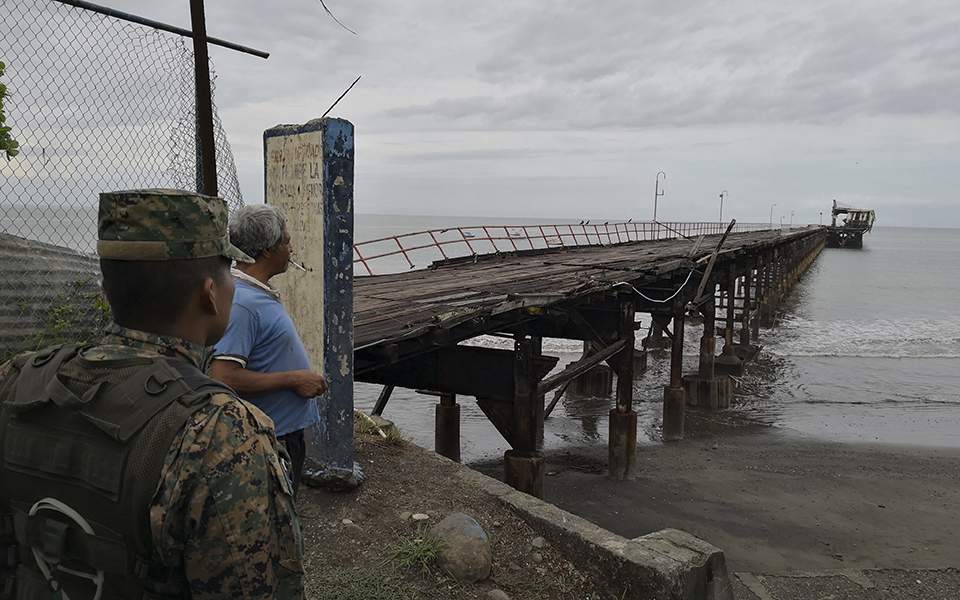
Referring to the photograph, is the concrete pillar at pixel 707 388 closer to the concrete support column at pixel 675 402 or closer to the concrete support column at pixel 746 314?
the concrete support column at pixel 675 402

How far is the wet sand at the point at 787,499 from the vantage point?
8.00 meters

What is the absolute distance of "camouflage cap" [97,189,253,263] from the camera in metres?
1.57

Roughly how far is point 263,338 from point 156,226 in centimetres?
136

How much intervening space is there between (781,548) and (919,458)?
5.98m

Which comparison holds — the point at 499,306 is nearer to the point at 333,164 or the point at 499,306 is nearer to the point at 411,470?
the point at 411,470

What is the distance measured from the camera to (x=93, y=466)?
142cm

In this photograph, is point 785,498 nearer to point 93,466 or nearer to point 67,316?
point 67,316

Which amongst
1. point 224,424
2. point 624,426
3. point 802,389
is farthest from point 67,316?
point 802,389

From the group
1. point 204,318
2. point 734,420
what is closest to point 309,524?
point 204,318

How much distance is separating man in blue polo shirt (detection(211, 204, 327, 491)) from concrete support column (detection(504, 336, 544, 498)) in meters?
4.44

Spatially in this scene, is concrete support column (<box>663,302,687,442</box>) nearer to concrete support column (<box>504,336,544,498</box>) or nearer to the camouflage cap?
concrete support column (<box>504,336,544,498</box>)

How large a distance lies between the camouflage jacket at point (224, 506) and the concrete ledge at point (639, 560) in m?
2.91

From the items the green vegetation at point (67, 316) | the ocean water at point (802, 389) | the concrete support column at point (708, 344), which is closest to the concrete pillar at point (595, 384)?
the ocean water at point (802, 389)

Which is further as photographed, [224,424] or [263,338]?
[263,338]
